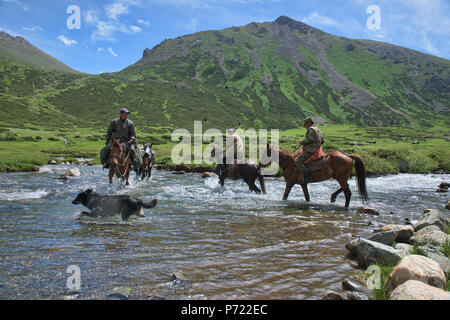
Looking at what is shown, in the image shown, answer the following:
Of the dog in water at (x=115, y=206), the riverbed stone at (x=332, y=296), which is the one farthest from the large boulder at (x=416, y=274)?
the dog in water at (x=115, y=206)

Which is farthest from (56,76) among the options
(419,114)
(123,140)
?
(419,114)

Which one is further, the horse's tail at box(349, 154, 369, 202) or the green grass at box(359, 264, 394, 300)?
the horse's tail at box(349, 154, 369, 202)

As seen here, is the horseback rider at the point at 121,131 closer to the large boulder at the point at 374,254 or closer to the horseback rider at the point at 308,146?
the horseback rider at the point at 308,146

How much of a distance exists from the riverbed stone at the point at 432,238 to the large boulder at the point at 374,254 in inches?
62.1

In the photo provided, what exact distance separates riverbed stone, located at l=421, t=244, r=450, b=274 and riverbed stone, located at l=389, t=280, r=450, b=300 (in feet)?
5.33

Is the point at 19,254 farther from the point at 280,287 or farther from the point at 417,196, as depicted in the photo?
the point at 417,196

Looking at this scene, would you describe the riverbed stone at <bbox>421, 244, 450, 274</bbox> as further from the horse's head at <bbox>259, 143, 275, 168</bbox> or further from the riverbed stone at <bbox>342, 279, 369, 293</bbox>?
the horse's head at <bbox>259, 143, 275, 168</bbox>

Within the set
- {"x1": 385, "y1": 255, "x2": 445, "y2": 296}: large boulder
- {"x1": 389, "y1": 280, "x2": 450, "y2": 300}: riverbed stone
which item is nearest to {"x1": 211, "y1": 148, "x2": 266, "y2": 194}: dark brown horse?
{"x1": 385, "y1": 255, "x2": 445, "y2": 296}: large boulder

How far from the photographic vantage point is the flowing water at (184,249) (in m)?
4.62

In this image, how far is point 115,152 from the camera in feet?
45.4

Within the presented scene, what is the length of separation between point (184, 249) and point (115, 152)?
28.7ft

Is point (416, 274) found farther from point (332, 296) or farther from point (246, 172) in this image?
point (246, 172)

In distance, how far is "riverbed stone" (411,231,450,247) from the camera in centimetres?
651

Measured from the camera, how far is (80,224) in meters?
8.46
